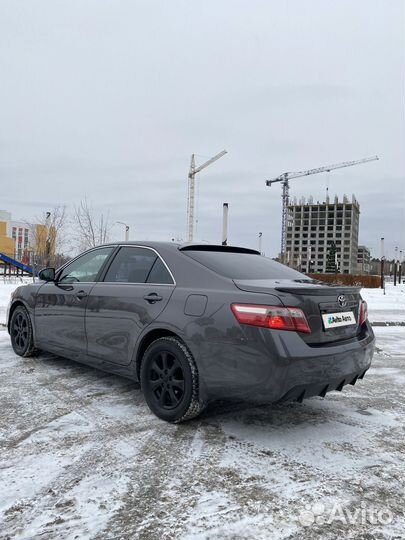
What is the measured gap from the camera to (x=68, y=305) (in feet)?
→ 15.6

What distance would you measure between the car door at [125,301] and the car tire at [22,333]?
5.05 ft

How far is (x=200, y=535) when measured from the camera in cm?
214

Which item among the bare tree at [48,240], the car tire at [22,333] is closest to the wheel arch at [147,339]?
the car tire at [22,333]

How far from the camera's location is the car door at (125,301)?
3.80 metres

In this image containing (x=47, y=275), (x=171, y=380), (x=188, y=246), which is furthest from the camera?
(x=47, y=275)

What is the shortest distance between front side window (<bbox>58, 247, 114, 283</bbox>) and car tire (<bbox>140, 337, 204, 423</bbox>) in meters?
1.33

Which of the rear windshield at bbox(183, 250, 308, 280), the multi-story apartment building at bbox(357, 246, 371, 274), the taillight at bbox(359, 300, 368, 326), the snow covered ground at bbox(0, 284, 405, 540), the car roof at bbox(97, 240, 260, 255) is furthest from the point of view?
the multi-story apartment building at bbox(357, 246, 371, 274)

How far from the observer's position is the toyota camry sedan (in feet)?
10.1

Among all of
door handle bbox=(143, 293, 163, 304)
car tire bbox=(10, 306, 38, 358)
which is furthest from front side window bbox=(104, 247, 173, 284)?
car tire bbox=(10, 306, 38, 358)

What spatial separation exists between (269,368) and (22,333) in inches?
155

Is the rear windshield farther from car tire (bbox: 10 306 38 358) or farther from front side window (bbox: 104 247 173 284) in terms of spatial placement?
car tire (bbox: 10 306 38 358)

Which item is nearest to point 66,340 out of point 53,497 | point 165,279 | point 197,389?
point 165,279

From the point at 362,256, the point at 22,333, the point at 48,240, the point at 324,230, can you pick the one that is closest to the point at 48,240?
the point at 48,240

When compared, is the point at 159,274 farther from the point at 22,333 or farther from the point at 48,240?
the point at 48,240
